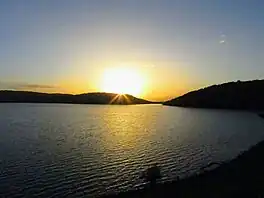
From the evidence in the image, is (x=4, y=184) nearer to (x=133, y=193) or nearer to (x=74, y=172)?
(x=74, y=172)

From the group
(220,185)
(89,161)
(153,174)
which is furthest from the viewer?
(89,161)

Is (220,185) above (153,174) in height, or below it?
below

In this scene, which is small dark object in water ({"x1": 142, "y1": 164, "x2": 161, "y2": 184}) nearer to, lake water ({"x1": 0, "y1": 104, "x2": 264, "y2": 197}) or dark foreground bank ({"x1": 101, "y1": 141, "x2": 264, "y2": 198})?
dark foreground bank ({"x1": 101, "y1": 141, "x2": 264, "y2": 198})

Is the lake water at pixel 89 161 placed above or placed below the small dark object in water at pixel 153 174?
below

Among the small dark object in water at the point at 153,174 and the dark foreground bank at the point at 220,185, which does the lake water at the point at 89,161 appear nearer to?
the small dark object in water at the point at 153,174

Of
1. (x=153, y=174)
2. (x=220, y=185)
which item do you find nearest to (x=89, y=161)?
(x=153, y=174)

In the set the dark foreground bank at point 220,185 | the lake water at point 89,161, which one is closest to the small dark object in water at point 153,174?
the dark foreground bank at point 220,185

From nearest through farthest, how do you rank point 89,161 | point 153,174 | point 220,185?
1. point 220,185
2. point 153,174
3. point 89,161

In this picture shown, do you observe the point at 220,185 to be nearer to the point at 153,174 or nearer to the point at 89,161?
the point at 153,174
